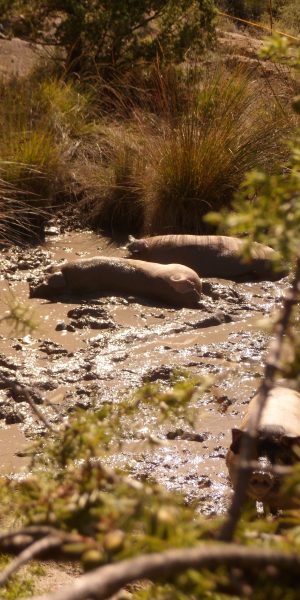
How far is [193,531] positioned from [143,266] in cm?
603

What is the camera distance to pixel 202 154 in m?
8.37

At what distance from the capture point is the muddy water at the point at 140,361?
4.87 m

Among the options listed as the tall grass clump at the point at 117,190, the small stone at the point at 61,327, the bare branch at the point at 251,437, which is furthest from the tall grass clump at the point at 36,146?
the bare branch at the point at 251,437

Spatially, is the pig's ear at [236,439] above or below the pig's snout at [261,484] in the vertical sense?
above

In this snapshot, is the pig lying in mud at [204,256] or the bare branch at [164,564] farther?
the pig lying in mud at [204,256]

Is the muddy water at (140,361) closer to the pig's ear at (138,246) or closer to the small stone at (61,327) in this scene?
the small stone at (61,327)

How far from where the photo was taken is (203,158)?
328 inches

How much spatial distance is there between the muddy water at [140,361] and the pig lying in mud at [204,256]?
14 centimetres

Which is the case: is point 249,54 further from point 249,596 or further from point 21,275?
point 249,596

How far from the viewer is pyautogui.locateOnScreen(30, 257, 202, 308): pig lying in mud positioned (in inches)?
277

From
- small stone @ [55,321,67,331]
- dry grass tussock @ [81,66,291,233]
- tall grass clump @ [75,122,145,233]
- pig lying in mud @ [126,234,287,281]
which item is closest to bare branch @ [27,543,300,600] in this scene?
small stone @ [55,321,67,331]

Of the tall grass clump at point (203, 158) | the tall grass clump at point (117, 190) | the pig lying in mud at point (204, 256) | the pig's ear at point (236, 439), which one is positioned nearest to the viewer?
the pig's ear at point (236, 439)

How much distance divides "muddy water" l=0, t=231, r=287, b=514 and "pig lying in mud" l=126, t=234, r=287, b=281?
0.14 meters

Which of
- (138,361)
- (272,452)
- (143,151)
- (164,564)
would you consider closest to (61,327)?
(138,361)
